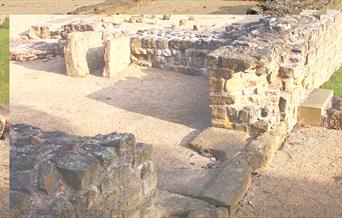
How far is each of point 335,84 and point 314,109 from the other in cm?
229

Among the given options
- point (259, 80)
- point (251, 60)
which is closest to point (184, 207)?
point (251, 60)

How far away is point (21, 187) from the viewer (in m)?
3.84

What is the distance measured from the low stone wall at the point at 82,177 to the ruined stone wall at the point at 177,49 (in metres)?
6.12

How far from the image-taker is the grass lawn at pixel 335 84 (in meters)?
9.16

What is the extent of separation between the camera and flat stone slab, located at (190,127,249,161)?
21.7 feet

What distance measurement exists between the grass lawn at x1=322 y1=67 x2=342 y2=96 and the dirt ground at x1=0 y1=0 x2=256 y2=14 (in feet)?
18.2

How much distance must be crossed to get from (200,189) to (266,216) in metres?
0.76

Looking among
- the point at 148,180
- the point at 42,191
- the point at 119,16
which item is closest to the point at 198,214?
the point at 148,180

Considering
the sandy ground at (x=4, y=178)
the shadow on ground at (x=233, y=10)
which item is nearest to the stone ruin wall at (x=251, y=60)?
the sandy ground at (x=4, y=178)

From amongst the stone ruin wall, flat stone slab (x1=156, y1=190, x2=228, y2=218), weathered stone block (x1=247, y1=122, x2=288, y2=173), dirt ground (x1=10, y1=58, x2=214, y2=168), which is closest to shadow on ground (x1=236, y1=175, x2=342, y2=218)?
weathered stone block (x1=247, y1=122, x2=288, y2=173)

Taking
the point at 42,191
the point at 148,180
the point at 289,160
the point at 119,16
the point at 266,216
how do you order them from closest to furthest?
the point at 42,191 < the point at 148,180 < the point at 266,216 < the point at 289,160 < the point at 119,16

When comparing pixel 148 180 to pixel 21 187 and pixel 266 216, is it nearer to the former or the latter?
pixel 21 187

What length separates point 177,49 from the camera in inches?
418

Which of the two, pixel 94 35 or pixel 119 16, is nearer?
pixel 94 35
